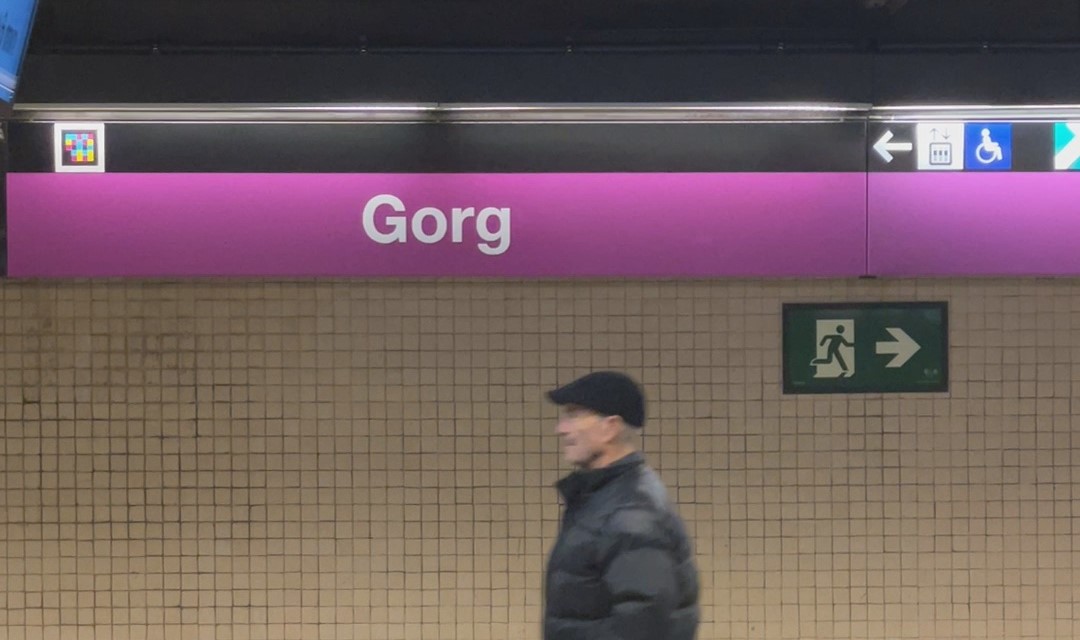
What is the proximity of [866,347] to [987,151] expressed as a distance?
1.12 metres

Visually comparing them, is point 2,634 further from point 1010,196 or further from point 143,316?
point 1010,196

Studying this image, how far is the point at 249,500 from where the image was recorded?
18.9ft

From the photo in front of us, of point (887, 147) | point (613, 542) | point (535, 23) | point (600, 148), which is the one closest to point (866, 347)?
point (887, 147)

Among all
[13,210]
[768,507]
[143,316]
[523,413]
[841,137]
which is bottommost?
[768,507]

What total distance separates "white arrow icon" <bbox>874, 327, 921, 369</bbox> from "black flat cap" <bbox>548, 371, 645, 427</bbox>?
3158 millimetres

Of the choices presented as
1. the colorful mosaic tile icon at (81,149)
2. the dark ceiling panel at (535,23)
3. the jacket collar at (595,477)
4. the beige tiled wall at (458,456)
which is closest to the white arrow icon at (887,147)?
the dark ceiling panel at (535,23)

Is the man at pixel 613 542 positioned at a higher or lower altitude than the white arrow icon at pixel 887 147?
lower

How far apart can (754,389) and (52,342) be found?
138 inches

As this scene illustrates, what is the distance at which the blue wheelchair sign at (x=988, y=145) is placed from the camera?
5.65m

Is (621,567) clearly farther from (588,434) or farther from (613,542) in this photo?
(588,434)

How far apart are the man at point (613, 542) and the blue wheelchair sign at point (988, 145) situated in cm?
338

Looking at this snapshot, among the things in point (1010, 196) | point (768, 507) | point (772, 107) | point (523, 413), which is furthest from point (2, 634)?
point (1010, 196)

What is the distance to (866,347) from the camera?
19.1 feet

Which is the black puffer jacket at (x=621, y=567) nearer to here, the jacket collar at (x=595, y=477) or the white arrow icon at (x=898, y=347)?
the jacket collar at (x=595, y=477)
